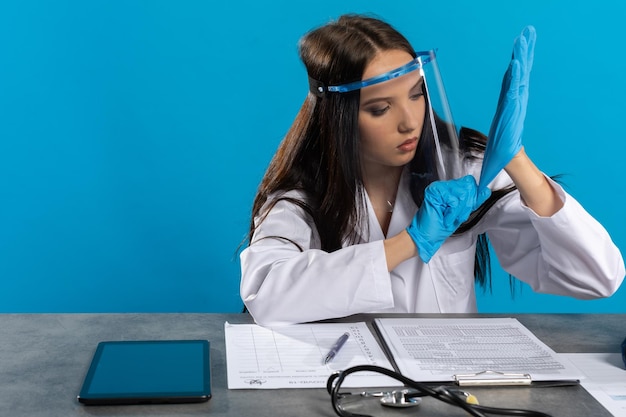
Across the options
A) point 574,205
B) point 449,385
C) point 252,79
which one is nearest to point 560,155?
point 252,79

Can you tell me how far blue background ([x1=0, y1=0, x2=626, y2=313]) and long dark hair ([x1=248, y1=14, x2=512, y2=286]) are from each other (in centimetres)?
113

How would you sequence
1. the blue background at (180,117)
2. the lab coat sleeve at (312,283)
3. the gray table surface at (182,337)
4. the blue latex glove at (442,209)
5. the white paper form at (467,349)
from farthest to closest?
the blue background at (180,117) < the blue latex glove at (442,209) < the lab coat sleeve at (312,283) < the white paper form at (467,349) < the gray table surface at (182,337)

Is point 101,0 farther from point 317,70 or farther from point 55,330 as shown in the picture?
point 55,330

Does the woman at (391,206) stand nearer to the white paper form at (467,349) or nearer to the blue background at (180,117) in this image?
the white paper form at (467,349)

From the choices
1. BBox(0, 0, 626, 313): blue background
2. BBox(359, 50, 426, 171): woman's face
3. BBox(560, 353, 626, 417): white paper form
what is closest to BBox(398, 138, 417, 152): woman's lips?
BBox(359, 50, 426, 171): woman's face

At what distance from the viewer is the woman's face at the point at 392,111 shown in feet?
5.28

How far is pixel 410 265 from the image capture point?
1.85 m

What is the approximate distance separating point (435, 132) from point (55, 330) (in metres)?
0.76

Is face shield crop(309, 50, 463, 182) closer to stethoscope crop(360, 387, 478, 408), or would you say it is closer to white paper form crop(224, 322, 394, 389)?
white paper form crop(224, 322, 394, 389)

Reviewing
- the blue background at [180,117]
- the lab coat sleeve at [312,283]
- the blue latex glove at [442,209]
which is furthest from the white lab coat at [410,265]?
the blue background at [180,117]

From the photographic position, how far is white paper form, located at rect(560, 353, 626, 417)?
47.1 inches

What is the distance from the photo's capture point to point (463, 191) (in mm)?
1638

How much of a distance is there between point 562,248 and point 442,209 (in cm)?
25

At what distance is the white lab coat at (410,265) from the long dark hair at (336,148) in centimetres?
4
